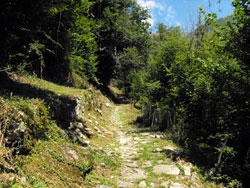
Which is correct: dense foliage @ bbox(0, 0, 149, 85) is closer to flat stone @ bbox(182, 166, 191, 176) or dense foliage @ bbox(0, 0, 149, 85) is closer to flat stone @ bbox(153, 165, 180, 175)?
flat stone @ bbox(153, 165, 180, 175)

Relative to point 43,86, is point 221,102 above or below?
below

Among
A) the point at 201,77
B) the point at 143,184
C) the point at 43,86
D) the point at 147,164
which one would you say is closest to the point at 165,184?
the point at 143,184

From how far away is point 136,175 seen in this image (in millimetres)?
5559

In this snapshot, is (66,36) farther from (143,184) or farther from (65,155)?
(143,184)

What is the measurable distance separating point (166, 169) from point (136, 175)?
1.03 m

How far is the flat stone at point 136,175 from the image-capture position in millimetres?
5382

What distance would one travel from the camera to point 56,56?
11906 millimetres

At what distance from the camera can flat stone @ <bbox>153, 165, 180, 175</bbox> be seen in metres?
5.61

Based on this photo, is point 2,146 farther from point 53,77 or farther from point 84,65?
point 84,65

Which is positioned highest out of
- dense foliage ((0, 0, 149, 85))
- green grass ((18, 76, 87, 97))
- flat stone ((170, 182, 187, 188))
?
dense foliage ((0, 0, 149, 85))

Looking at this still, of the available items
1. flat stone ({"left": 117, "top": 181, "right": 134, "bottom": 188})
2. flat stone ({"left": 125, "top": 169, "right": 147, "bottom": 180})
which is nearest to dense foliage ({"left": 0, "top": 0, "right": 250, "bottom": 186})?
flat stone ({"left": 125, "top": 169, "right": 147, "bottom": 180})

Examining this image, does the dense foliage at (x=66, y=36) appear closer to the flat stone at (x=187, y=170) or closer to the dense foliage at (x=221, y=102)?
the dense foliage at (x=221, y=102)

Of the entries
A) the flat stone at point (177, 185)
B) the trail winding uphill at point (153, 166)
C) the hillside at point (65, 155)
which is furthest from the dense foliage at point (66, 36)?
the flat stone at point (177, 185)

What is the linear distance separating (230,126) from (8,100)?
20.6ft
